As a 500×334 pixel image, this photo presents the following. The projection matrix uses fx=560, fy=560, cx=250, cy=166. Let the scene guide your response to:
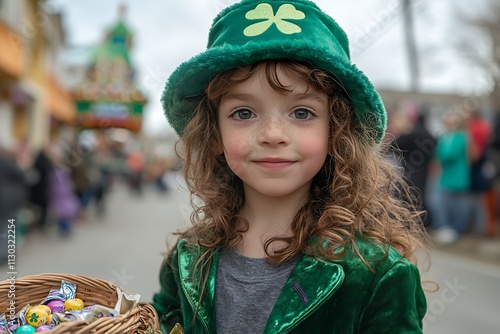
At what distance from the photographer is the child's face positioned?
1.45 m

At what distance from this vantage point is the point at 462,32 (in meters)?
→ 15.3

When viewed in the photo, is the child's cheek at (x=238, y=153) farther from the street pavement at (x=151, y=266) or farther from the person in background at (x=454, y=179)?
the person in background at (x=454, y=179)

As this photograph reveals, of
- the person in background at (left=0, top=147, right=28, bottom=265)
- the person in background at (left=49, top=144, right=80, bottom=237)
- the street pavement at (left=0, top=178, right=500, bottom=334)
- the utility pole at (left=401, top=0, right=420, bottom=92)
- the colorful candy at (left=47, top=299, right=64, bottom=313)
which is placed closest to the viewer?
the colorful candy at (left=47, top=299, right=64, bottom=313)

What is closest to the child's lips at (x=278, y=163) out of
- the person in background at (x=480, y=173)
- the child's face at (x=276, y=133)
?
the child's face at (x=276, y=133)

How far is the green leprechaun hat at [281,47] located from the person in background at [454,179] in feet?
19.5

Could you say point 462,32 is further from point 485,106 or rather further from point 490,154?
point 490,154

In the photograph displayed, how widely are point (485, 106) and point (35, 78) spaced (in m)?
11.3

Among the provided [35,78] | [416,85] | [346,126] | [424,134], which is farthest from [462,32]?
[346,126]

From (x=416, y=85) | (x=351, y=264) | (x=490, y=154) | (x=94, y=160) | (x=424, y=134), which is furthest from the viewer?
(x=416, y=85)

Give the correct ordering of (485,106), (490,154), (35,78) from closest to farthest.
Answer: (490,154), (485,106), (35,78)

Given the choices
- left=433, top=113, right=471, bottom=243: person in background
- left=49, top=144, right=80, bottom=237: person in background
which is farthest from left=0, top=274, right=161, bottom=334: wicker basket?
left=49, top=144, right=80, bottom=237: person in background

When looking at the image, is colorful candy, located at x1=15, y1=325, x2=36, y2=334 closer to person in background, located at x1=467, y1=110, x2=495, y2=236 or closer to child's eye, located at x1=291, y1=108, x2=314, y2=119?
child's eye, located at x1=291, y1=108, x2=314, y2=119

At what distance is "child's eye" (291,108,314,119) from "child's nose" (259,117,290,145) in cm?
5

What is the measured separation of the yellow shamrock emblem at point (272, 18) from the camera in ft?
4.83
